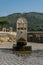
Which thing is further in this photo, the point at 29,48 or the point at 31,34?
the point at 31,34

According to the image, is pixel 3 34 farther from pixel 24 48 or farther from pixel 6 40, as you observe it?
pixel 24 48

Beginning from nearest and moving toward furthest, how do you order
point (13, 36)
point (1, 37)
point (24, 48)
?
point (24, 48) < point (1, 37) < point (13, 36)

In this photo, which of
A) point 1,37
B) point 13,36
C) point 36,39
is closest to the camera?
point 36,39

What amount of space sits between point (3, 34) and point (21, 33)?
16258 millimetres

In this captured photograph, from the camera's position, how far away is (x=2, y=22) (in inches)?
2431

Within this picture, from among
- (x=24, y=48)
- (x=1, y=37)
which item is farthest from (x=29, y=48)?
(x=1, y=37)

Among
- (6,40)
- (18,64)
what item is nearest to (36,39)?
(6,40)

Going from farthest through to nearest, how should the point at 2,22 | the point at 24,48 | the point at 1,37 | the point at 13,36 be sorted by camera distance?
the point at 2,22
the point at 13,36
the point at 1,37
the point at 24,48

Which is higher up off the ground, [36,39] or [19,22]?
[19,22]

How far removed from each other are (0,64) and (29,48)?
22.0ft

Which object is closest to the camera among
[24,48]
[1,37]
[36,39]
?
[24,48]

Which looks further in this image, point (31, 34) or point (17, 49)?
point (31, 34)

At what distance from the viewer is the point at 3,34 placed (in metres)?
33.2

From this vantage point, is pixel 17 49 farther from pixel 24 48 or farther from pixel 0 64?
pixel 0 64
